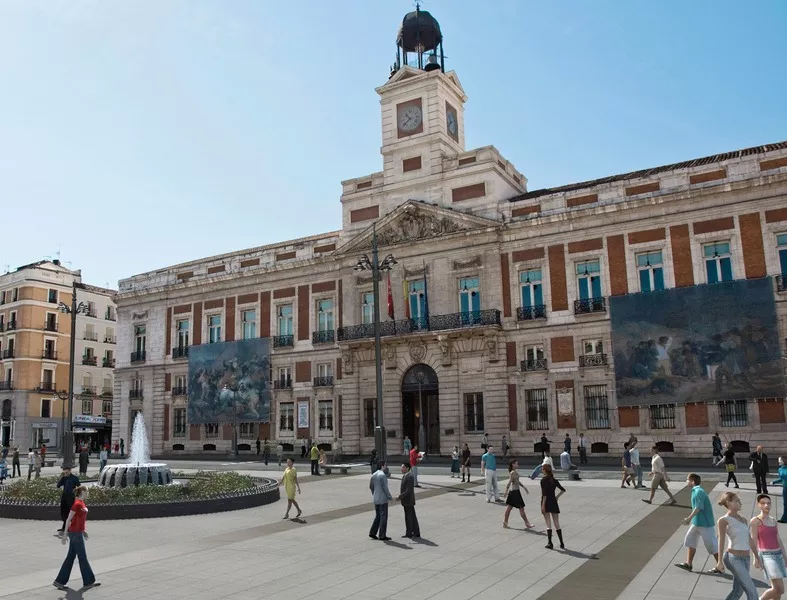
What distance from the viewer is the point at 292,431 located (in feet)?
144

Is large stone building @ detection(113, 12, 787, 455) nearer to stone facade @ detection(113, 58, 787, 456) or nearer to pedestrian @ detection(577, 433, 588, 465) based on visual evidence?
stone facade @ detection(113, 58, 787, 456)

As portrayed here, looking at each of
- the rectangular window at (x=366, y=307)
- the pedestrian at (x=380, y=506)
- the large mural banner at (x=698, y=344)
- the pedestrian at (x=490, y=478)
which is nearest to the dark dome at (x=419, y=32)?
the rectangular window at (x=366, y=307)

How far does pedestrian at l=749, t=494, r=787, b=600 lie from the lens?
7832 mm

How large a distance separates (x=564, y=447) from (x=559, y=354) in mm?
4622

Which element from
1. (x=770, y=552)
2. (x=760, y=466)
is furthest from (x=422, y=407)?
(x=770, y=552)

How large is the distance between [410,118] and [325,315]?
42.5 ft

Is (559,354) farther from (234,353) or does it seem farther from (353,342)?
(234,353)

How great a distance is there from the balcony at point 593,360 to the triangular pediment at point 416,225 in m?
8.25

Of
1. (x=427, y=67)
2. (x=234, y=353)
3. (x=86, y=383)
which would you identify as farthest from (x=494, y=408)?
(x=86, y=383)

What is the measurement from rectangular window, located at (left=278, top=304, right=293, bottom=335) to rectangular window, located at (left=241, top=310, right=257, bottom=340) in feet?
6.77

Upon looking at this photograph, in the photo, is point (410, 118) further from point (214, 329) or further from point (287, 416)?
point (287, 416)

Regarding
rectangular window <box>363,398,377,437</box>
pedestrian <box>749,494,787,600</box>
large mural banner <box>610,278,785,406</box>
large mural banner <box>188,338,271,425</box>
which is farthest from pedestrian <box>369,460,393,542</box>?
large mural banner <box>188,338,271,425</box>

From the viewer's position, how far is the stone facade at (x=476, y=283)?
3291 cm

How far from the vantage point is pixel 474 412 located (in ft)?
123
